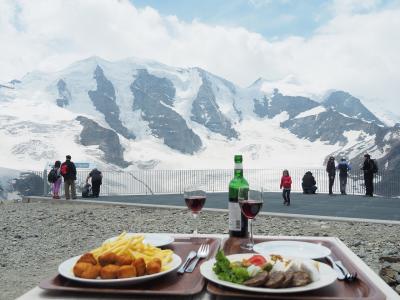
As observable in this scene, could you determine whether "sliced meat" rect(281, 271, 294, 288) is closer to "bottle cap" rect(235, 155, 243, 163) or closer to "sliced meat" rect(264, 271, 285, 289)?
"sliced meat" rect(264, 271, 285, 289)

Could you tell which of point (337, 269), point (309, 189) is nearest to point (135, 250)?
point (337, 269)

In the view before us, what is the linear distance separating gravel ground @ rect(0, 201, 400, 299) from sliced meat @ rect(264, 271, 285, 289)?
5419 mm

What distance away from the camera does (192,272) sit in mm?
1794

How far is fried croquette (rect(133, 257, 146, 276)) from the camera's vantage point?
1.64 metres

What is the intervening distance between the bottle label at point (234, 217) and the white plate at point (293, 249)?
0.70 ft

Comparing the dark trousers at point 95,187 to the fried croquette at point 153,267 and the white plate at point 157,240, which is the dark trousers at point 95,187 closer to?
the white plate at point 157,240

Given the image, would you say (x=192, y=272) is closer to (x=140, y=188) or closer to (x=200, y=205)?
(x=200, y=205)

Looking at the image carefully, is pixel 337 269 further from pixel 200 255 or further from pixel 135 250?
pixel 135 250

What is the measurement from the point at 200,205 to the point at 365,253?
6.35 meters

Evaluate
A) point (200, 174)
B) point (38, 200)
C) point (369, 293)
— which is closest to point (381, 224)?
point (369, 293)

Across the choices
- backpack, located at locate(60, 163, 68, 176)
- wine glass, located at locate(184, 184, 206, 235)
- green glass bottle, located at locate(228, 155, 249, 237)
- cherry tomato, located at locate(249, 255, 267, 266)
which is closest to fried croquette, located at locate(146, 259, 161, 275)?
cherry tomato, located at locate(249, 255, 267, 266)

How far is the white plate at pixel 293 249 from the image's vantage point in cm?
207

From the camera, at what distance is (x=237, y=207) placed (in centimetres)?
234

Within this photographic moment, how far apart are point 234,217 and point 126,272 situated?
88 cm
